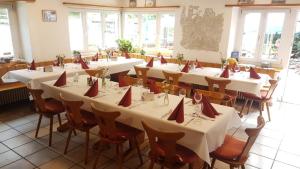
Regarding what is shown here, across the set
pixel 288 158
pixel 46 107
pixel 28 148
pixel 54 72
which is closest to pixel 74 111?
pixel 46 107

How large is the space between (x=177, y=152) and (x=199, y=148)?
0.77ft

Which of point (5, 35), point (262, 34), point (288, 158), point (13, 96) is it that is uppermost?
point (262, 34)

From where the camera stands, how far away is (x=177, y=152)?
2.23 meters

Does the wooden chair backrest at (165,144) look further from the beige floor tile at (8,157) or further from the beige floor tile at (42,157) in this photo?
the beige floor tile at (8,157)

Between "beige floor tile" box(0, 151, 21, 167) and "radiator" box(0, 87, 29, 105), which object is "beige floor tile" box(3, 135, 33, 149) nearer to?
"beige floor tile" box(0, 151, 21, 167)

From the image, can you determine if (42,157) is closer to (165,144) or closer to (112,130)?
(112,130)

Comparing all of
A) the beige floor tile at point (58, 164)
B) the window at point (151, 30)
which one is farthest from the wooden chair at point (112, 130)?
the window at point (151, 30)

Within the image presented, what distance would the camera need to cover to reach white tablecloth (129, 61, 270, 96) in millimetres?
4137

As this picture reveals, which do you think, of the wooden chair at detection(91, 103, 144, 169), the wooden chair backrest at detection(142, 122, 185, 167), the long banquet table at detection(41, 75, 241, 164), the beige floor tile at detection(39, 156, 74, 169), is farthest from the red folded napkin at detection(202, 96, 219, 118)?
the beige floor tile at detection(39, 156, 74, 169)

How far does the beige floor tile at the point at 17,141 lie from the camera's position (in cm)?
328

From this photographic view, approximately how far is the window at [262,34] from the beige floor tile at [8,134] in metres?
5.44

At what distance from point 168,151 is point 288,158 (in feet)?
6.88

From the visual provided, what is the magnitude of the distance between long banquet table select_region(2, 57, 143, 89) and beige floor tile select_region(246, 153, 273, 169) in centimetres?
348

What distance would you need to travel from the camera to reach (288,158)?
124 inches
